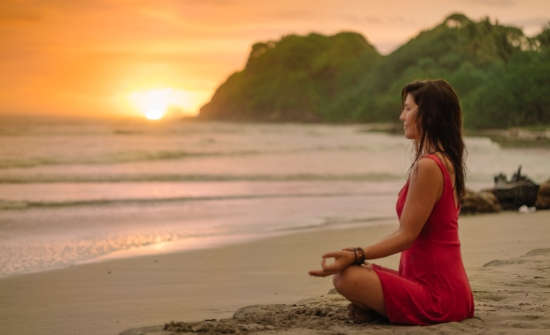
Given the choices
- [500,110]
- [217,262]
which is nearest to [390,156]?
[217,262]

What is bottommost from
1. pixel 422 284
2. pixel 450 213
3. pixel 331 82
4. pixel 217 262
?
pixel 217 262

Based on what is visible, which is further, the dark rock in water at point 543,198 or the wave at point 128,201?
the wave at point 128,201

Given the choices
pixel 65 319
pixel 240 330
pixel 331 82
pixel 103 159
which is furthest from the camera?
pixel 331 82

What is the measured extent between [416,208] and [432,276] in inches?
16.7

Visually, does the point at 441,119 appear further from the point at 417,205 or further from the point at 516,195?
the point at 516,195

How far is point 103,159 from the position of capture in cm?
2814

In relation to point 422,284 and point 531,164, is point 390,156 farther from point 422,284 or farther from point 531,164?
point 422,284

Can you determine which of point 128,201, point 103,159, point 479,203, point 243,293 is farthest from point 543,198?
point 103,159

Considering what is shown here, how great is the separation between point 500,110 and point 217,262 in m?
57.9

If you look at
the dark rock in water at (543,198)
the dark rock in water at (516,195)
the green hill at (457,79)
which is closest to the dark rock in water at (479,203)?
the dark rock in water at (516,195)

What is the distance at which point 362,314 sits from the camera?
13.1 feet

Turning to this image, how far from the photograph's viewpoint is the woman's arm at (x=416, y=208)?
3562 mm

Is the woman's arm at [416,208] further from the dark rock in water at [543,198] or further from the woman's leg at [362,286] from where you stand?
the dark rock in water at [543,198]

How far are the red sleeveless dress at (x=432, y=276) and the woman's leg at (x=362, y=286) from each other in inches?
1.4
